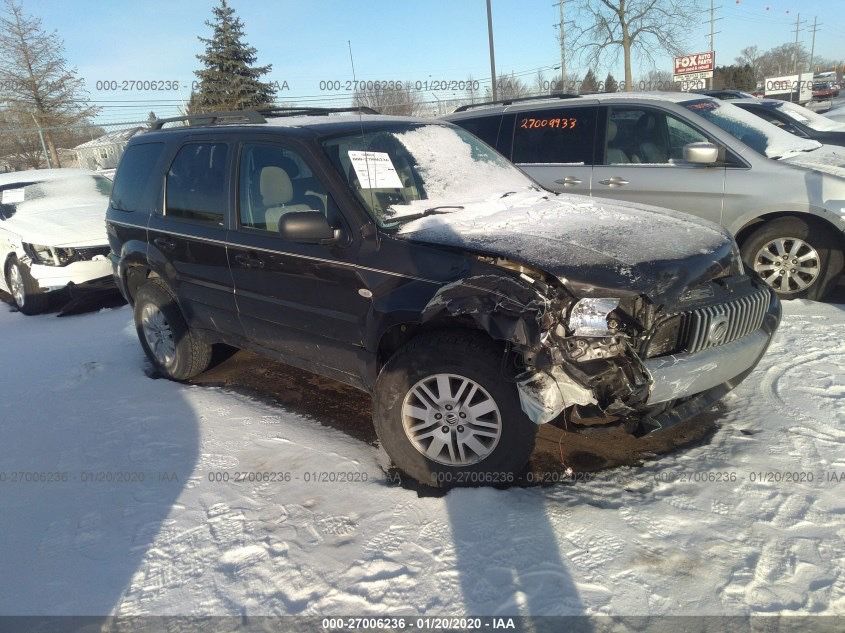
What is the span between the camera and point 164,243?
4.45m

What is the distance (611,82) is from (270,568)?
42460 mm

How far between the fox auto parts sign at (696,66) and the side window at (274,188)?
1172 inches

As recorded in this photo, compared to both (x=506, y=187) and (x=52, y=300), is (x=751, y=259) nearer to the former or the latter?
(x=506, y=187)

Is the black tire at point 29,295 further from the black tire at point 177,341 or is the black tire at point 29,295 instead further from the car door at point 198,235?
the car door at point 198,235

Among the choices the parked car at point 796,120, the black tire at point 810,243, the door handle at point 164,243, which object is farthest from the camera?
the parked car at point 796,120

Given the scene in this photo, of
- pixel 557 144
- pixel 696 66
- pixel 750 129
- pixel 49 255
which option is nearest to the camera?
pixel 750 129

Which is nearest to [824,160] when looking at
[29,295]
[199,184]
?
[199,184]

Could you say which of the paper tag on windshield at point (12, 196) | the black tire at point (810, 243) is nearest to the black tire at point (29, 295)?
the paper tag on windshield at point (12, 196)

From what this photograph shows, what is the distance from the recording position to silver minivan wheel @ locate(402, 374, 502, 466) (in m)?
2.87

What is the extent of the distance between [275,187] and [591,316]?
7.09ft

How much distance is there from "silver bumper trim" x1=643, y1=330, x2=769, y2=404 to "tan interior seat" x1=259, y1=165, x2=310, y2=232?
2.27 metres

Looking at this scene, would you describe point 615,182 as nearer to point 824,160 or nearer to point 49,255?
point 824,160

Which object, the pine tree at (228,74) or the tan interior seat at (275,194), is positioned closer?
the tan interior seat at (275,194)

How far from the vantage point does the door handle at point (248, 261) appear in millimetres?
3713
